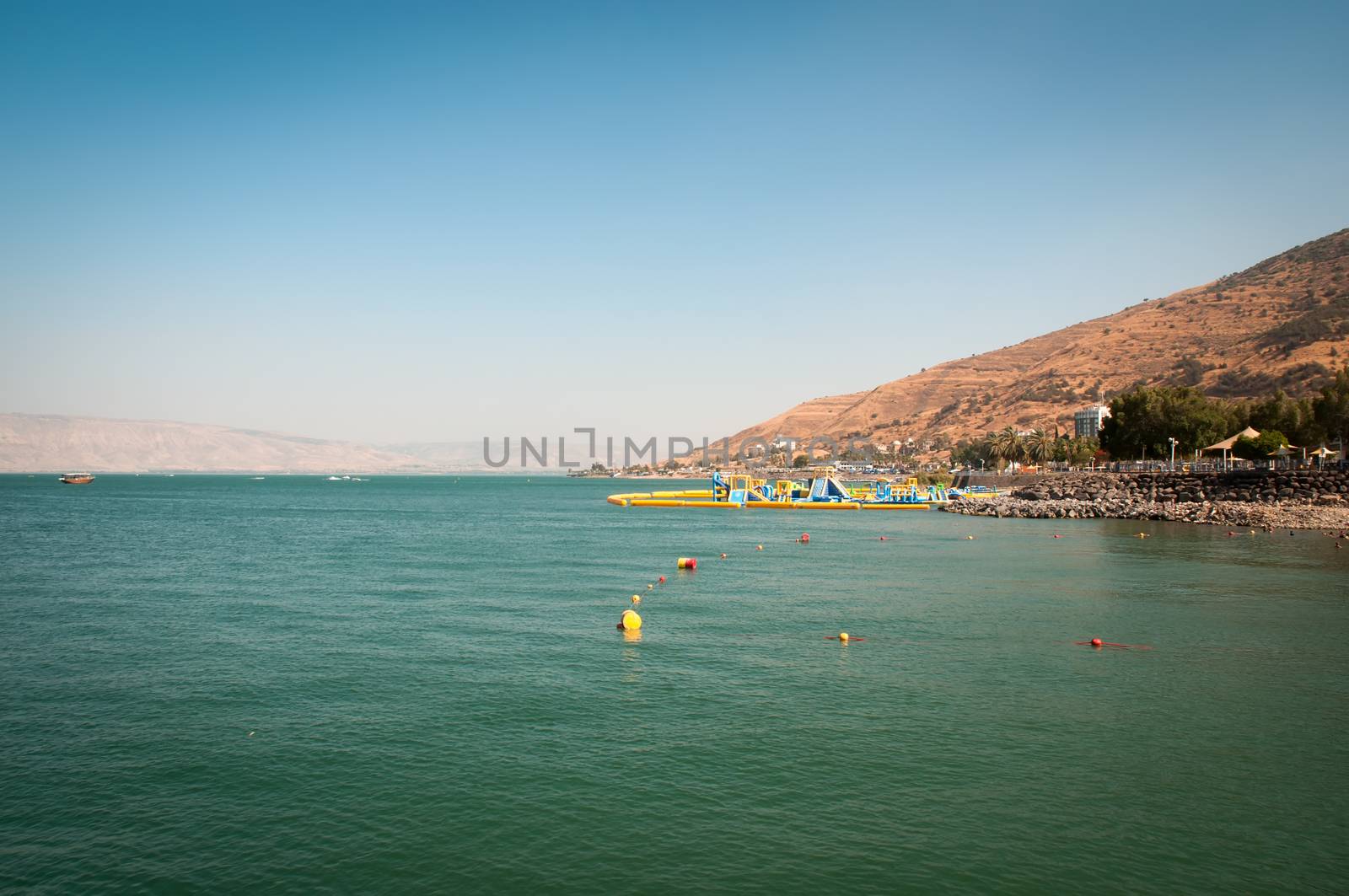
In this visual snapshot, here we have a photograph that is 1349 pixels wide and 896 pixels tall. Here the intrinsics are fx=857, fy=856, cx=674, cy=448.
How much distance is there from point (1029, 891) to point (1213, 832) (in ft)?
13.3

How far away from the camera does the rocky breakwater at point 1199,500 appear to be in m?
69.2

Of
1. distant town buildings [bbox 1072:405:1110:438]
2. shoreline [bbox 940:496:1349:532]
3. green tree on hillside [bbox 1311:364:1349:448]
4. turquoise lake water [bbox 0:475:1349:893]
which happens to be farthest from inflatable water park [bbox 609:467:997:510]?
turquoise lake water [bbox 0:475:1349:893]

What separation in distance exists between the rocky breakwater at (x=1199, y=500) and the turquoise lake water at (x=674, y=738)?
35607 mm

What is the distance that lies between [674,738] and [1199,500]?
83478 millimetres

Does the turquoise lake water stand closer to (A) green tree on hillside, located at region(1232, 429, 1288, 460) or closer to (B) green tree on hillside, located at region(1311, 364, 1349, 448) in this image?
(B) green tree on hillside, located at region(1311, 364, 1349, 448)

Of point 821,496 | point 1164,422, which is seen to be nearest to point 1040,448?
point 1164,422

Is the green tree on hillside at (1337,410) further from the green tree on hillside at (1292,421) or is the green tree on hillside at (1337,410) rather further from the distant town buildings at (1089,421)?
the distant town buildings at (1089,421)

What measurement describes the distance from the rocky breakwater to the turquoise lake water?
117 ft

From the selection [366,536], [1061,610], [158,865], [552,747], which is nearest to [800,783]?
[552,747]

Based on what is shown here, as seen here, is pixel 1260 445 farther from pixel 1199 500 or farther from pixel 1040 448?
pixel 1040 448

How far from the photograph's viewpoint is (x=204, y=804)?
1486 centimetres

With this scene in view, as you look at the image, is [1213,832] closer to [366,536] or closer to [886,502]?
[366,536]

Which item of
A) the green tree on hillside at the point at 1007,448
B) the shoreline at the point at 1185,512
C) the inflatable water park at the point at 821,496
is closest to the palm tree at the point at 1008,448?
the green tree on hillside at the point at 1007,448

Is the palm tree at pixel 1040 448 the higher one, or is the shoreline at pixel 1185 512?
the palm tree at pixel 1040 448
